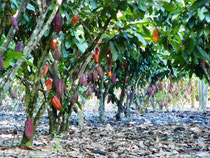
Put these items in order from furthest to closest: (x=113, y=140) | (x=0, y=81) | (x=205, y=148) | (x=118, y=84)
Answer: (x=118, y=84), (x=113, y=140), (x=205, y=148), (x=0, y=81)

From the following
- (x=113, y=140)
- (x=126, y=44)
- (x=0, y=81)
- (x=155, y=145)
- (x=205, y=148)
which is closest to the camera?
(x=0, y=81)

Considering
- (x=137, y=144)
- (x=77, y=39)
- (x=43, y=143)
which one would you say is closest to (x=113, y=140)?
(x=137, y=144)

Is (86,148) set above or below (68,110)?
below

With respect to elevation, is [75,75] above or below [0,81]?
above

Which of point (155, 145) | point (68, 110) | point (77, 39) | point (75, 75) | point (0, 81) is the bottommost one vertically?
point (155, 145)

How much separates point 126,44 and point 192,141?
1.21 m

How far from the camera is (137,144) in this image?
2174mm

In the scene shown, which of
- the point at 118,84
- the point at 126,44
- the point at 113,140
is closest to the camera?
the point at 126,44

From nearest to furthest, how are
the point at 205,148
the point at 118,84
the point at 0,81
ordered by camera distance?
1. the point at 0,81
2. the point at 205,148
3. the point at 118,84

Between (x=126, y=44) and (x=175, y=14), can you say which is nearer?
(x=126, y=44)

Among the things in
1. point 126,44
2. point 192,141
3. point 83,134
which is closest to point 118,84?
point 83,134

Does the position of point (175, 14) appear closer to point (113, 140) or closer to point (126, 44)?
point (126, 44)

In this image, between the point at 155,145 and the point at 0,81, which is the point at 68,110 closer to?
the point at 155,145

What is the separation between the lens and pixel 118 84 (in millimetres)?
4438
